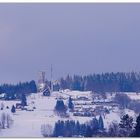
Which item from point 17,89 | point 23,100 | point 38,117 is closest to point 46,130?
point 38,117

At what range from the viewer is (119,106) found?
4922 millimetres

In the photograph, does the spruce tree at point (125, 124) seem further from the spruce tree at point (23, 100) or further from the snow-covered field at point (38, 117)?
the spruce tree at point (23, 100)

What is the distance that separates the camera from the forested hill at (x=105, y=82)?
4.91m

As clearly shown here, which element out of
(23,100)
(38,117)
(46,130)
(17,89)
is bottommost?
(46,130)

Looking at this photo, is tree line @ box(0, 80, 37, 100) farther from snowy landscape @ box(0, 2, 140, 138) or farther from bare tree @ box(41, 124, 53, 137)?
bare tree @ box(41, 124, 53, 137)

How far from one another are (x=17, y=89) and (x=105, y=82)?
2.69 feet

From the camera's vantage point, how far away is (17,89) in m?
4.96

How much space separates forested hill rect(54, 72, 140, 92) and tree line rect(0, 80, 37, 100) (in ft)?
0.73

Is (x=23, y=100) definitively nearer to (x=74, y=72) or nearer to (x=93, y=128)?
(x=74, y=72)

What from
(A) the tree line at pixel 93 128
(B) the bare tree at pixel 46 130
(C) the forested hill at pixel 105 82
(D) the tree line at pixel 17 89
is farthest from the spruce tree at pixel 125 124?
(D) the tree line at pixel 17 89

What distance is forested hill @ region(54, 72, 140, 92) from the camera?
4.91 metres

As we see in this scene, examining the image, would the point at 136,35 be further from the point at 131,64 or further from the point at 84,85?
the point at 84,85

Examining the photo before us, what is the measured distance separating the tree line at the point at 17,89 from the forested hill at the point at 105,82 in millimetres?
222

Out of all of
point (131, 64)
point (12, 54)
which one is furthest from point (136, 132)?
point (12, 54)
